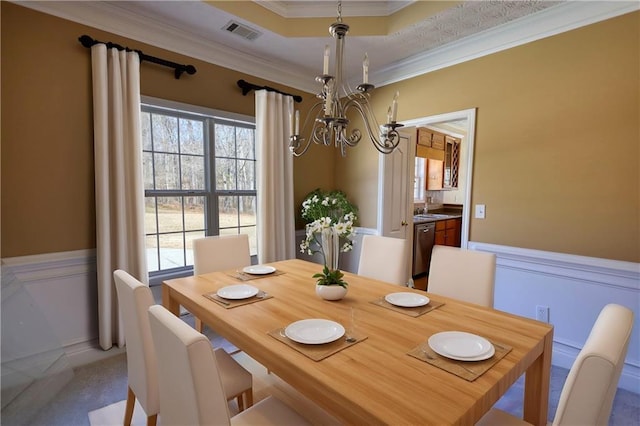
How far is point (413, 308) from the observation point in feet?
5.02

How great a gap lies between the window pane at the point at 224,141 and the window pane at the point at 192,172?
22 cm

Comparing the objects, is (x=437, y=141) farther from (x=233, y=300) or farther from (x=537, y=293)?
(x=233, y=300)

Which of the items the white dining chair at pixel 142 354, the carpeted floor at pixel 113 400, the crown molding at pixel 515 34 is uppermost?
the crown molding at pixel 515 34

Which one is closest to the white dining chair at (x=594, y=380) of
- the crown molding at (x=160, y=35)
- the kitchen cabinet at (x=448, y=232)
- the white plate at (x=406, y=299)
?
the white plate at (x=406, y=299)

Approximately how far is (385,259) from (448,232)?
330 centimetres

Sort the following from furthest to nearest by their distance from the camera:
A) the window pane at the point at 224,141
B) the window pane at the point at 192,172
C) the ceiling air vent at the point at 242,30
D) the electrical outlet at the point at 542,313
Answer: the window pane at the point at 224,141 < the window pane at the point at 192,172 < the ceiling air vent at the point at 242,30 < the electrical outlet at the point at 542,313

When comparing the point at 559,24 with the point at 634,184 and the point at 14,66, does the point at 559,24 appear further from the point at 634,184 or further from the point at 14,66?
the point at 14,66

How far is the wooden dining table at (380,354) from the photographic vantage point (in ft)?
2.84

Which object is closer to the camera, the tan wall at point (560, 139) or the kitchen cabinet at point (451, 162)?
the tan wall at point (560, 139)

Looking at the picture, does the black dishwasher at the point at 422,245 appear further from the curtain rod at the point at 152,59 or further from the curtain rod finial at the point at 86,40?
the curtain rod finial at the point at 86,40

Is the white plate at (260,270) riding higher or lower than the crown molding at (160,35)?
lower

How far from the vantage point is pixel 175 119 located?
115 inches

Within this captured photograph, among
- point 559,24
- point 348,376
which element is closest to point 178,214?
point 348,376

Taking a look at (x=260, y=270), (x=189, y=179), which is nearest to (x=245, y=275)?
(x=260, y=270)
